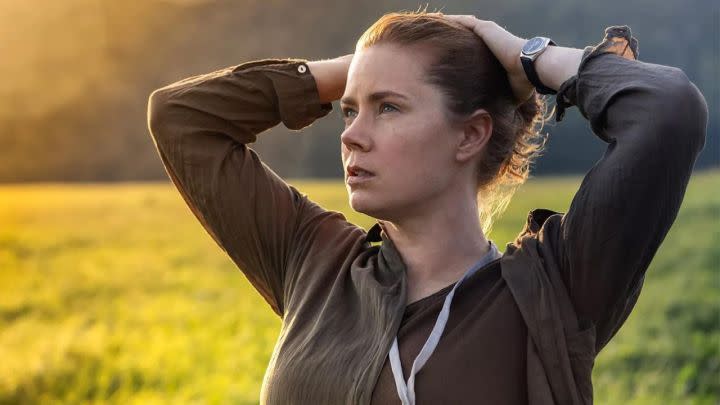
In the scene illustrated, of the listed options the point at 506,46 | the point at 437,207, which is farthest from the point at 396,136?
the point at 506,46

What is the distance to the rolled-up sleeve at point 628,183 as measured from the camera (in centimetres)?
213

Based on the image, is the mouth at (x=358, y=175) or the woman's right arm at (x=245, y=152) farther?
the woman's right arm at (x=245, y=152)

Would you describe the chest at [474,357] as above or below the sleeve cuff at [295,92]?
below

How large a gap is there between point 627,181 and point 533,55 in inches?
14.1

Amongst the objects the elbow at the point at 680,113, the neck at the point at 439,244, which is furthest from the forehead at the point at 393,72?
the elbow at the point at 680,113

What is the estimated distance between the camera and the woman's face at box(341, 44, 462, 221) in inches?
91.9

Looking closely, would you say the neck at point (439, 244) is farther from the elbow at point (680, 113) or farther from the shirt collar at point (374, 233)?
the elbow at point (680, 113)

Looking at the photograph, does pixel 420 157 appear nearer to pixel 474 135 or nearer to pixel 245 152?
pixel 474 135

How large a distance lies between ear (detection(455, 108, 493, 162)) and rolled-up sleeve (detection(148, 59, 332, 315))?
411 mm

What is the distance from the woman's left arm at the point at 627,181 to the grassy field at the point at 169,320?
136 inches

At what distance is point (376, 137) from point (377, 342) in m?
0.39

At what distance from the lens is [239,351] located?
21.1 feet

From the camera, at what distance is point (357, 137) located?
7.66 feet

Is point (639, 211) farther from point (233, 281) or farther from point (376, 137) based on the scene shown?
point (233, 281)
